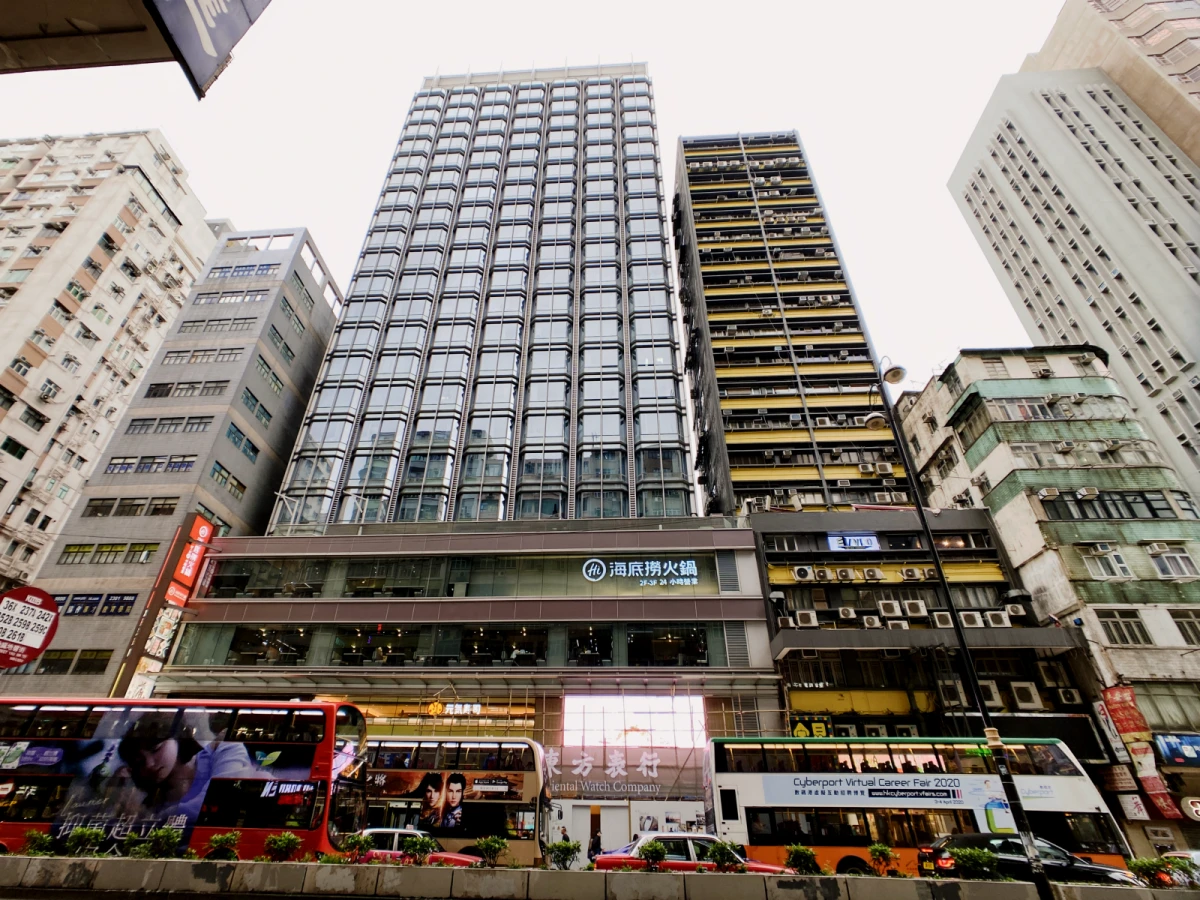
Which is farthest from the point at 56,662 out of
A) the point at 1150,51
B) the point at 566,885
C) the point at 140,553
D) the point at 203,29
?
the point at 1150,51

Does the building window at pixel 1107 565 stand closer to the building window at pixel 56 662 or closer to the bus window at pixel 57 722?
the bus window at pixel 57 722

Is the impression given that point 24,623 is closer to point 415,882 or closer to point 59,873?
point 59,873

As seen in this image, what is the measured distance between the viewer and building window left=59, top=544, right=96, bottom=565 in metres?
34.5

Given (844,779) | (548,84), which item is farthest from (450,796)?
(548,84)

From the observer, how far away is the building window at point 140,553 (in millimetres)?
34344

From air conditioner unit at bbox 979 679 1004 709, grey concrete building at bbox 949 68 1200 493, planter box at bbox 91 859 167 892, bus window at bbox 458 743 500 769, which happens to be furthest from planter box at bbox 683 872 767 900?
grey concrete building at bbox 949 68 1200 493

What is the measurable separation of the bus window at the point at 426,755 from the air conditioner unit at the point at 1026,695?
2553cm

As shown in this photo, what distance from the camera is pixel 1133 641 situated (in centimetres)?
2633

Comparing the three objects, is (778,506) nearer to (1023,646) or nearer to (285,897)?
(1023,646)

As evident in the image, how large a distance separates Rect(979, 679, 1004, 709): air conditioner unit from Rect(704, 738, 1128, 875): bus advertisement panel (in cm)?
988

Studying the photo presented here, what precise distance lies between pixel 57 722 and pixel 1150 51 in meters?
98.6

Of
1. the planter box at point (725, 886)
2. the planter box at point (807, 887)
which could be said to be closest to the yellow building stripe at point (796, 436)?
the planter box at point (807, 887)

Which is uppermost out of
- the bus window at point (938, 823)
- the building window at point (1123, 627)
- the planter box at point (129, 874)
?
the building window at point (1123, 627)

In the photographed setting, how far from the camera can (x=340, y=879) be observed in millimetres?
10117
